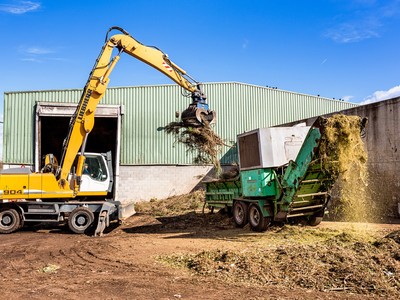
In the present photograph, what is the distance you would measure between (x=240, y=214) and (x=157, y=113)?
1266cm

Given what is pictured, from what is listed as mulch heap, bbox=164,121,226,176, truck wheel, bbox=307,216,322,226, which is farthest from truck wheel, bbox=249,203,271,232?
mulch heap, bbox=164,121,226,176

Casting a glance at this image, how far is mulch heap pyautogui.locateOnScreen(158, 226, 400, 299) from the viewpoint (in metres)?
5.92

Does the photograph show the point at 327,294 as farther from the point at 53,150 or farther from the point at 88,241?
the point at 53,150

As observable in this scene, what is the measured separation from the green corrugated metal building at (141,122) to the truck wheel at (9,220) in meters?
8.89

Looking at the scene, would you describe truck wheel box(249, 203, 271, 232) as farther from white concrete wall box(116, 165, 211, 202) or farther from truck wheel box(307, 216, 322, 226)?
white concrete wall box(116, 165, 211, 202)

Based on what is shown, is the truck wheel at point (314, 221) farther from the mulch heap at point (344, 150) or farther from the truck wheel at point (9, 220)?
the truck wheel at point (9, 220)

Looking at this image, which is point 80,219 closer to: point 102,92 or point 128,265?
point 102,92

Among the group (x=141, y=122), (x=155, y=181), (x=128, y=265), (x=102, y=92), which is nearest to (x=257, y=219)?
(x=128, y=265)

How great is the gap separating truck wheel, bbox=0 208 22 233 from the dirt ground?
0.43 meters

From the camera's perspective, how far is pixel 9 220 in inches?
534

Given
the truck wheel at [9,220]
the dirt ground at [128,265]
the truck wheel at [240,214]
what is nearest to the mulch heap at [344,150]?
the dirt ground at [128,265]

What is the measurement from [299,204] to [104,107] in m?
15.1

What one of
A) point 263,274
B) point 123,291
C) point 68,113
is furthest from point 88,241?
point 68,113

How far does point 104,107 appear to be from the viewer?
23.0 m
